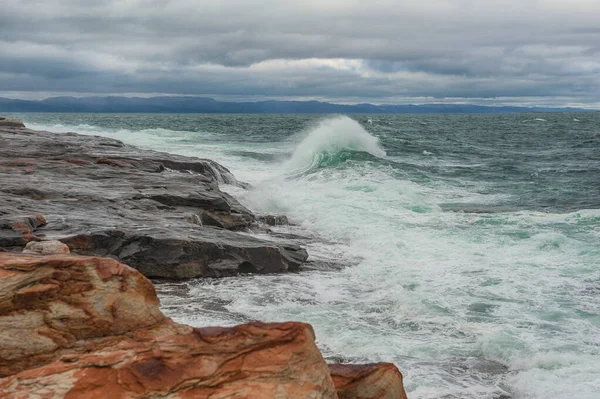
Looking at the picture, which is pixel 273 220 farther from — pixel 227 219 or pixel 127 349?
pixel 127 349

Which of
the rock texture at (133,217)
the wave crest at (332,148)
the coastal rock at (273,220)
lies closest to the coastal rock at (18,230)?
the rock texture at (133,217)

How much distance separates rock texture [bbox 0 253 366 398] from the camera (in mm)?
3457

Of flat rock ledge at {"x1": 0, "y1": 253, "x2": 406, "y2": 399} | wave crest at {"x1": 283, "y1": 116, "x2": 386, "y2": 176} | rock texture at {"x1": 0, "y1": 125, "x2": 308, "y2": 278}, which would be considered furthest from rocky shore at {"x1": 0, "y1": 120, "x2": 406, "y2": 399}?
wave crest at {"x1": 283, "y1": 116, "x2": 386, "y2": 176}

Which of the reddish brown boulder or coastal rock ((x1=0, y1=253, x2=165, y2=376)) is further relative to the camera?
the reddish brown boulder

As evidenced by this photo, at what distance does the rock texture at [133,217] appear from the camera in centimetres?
888

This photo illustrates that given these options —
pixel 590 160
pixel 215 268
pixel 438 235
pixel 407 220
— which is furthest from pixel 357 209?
pixel 590 160

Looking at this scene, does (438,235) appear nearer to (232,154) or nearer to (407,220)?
(407,220)

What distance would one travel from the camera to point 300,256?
10.4 metres

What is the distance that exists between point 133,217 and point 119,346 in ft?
22.0

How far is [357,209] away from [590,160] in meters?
21.4

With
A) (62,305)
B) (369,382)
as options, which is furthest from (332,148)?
A: (62,305)

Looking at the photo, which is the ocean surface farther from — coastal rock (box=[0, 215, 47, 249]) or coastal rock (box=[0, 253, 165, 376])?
coastal rock (box=[0, 253, 165, 376])

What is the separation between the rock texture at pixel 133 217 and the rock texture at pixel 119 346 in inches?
173

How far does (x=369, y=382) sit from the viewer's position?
412 centimetres
